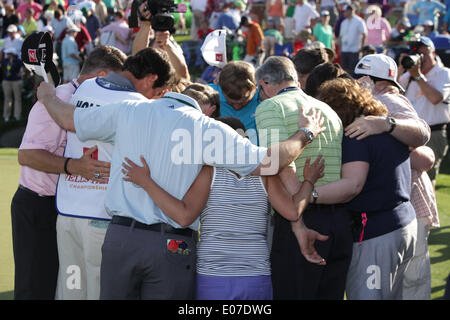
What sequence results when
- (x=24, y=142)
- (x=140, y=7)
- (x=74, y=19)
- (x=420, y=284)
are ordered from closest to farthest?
1. (x=24, y=142)
2. (x=420, y=284)
3. (x=140, y=7)
4. (x=74, y=19)

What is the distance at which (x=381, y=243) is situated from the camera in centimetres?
393

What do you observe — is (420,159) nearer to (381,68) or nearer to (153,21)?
(381,68)

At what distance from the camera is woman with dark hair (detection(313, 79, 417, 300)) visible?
387 centimetres

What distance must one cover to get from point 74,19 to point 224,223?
14177mm

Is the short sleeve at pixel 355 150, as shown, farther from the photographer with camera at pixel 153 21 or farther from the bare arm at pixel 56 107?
the photographer with camera at pixel 153 21

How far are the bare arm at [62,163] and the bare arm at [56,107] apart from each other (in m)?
0.25

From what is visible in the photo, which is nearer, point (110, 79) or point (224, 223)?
point (224, 223)

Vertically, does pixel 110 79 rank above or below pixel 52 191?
above

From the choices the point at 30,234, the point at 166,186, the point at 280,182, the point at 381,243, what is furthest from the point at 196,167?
the point at 30,234

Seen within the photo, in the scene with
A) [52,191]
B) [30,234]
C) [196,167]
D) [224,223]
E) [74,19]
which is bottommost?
[74,19]

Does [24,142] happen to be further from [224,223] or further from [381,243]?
[381,243]

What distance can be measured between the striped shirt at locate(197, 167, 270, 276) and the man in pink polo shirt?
1.06 meters

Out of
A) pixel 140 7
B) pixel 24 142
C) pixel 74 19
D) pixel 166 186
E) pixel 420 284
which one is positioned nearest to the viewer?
pixel 166 186

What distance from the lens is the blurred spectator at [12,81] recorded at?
A: 15492 millimetres
